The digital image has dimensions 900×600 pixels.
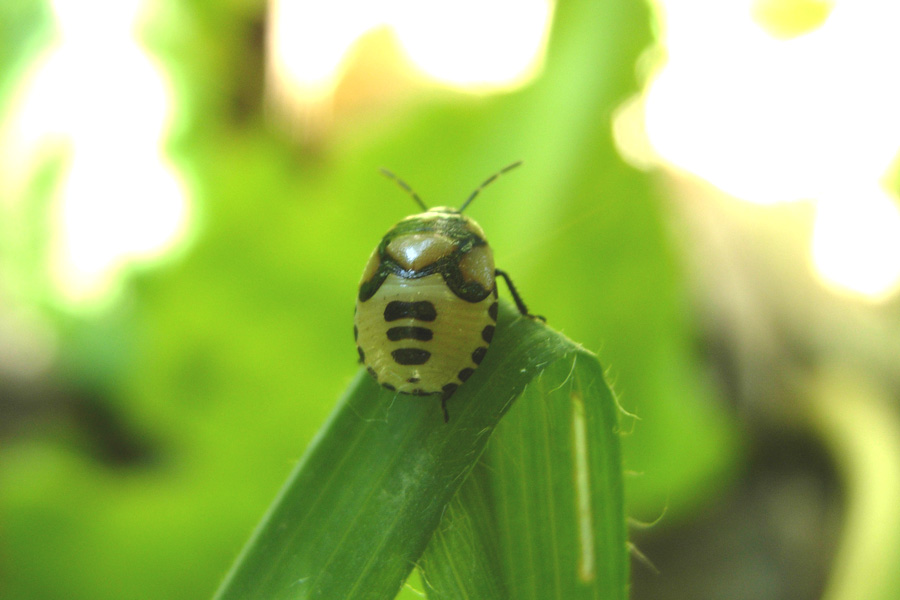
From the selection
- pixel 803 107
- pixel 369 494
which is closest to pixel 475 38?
pixel 803 107

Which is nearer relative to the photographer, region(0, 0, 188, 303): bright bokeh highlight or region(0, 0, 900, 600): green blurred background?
region(0, 0, 900, 600): green blurred background

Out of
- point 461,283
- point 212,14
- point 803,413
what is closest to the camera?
point 461,283

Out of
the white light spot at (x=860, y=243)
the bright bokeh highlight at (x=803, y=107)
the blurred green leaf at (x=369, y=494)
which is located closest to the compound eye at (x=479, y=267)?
the blurred green leaf at (x=369, y=494)

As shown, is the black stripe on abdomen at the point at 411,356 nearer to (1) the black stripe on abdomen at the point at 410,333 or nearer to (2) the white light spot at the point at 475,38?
(1) the black stripe on abdomen at the point at 410,333

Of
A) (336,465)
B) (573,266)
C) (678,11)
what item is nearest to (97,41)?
(573,266)

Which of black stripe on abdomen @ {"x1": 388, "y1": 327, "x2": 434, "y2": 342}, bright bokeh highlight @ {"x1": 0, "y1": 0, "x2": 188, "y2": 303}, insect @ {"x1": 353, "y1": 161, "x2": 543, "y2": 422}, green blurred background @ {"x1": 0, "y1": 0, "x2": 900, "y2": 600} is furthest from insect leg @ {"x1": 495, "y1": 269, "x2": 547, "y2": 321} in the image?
bright bokeh highlight @ {"x1": 0, "y1": 0, "x2": 188, "y2": 303}

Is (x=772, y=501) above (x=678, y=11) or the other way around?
the other way around

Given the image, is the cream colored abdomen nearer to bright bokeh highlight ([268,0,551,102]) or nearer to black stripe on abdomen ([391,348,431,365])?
black stripe on abdomen ([391,348,431,365])

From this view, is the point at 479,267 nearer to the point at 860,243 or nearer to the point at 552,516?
the point at 552,516

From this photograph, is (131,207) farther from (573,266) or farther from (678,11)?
(678,11)
